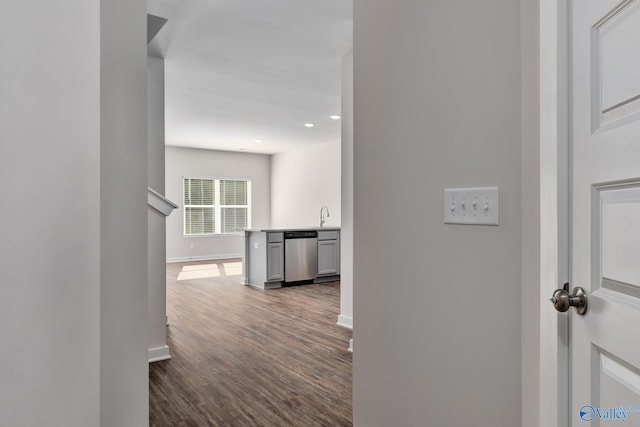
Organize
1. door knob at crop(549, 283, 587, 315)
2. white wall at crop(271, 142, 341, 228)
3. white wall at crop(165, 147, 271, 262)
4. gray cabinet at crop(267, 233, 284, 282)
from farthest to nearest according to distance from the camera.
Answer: white wall at crop(165, 147, 271, 262), white wall at crop(271, 142, 341, 228), gray cabinet at crop(267, 233, 284, 282), door knob at crop(549, 283, 587, 315)

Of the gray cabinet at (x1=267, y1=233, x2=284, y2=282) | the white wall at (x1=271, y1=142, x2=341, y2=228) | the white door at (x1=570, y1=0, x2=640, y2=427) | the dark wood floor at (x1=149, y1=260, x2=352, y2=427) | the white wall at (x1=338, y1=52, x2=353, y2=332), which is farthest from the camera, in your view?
the white wall at (x1=271, y1=142, x2=341, y2=228)

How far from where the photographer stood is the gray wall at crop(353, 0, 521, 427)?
1.20 meters

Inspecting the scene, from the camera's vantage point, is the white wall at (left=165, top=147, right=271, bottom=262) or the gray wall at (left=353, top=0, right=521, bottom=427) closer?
the gray wall at (left=353, top=0, right=521, bottom=427)

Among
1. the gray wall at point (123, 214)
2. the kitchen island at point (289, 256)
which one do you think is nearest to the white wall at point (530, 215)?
the gray wall at point (123, 214)

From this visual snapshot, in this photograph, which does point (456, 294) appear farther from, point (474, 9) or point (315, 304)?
point (315, 304)

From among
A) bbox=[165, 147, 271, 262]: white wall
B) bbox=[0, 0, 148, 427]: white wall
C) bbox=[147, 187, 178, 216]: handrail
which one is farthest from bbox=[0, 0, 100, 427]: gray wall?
bbox=[165, 147, 271, 262]: white wall

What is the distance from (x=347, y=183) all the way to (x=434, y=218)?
247 centimetres

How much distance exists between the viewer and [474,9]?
4.17 ft

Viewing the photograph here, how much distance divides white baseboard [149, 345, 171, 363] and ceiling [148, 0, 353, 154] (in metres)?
2.63

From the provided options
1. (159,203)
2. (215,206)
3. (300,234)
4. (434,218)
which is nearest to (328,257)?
(300,234)

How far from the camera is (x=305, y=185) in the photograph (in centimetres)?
942

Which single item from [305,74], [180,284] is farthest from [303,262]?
[305,74]

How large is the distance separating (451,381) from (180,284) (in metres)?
5.69

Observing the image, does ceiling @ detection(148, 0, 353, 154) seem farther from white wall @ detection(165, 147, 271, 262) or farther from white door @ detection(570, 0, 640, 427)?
white door @ detection(570, 0, 640, 427)
